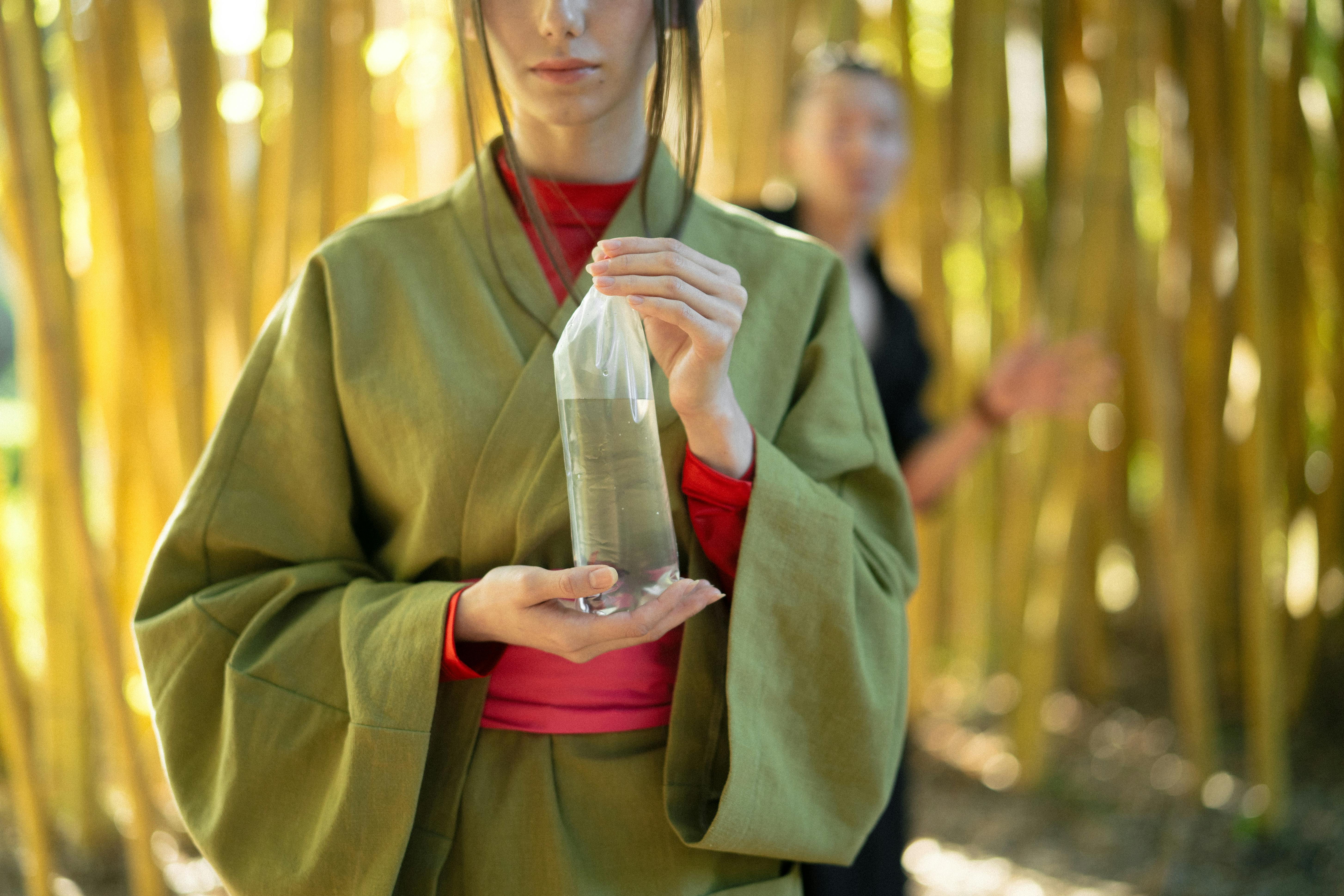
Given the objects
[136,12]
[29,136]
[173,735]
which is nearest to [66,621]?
[29,136]

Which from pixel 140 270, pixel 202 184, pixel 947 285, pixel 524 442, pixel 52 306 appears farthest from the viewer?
pixel 947 285

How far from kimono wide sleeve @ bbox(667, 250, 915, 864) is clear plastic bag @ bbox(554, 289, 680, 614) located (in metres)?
0.08

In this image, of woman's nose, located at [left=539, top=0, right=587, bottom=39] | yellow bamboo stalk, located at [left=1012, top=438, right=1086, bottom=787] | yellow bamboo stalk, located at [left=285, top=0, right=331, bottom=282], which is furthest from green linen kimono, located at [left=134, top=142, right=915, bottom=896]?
yellow bamboo stalk, located at [left=1012, top=438, right=1086, bottom=787]

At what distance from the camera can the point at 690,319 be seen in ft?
1.92

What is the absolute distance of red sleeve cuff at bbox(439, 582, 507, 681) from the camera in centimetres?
65

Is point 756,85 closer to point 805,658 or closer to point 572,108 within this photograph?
point 572,108

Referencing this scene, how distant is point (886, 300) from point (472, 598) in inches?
37.8

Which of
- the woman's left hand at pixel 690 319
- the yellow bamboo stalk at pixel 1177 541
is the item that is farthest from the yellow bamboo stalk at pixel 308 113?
the yellow bamboo stalk at pixel 1177 541

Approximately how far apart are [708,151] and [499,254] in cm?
152

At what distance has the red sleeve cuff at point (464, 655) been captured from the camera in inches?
25.5

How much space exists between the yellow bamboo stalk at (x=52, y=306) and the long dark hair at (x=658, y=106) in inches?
27.0

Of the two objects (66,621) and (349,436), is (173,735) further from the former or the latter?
(66,621)

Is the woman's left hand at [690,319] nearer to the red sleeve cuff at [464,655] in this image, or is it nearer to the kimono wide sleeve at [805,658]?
the kimono wide sleeve at [805,658]

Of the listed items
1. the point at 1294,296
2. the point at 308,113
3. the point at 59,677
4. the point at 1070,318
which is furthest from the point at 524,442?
the point at 1294,296
